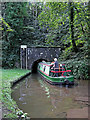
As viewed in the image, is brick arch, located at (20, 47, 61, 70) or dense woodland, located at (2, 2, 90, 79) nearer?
dense woodland, located at (2, 2, 90, 79)

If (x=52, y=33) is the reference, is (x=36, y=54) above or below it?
below

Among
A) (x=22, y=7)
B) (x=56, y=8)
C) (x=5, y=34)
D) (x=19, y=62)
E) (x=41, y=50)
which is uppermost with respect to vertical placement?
(x=22, y=7)

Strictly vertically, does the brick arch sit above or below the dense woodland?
below

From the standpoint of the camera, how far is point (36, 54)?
742 inches

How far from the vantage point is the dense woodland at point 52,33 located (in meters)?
11.4

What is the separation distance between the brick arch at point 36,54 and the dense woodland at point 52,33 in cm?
91

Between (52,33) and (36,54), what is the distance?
339 centimetres

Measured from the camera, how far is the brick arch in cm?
1875

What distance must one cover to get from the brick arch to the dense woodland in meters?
0.91

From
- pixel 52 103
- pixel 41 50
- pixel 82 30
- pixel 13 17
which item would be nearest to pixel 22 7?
pixel 13 17

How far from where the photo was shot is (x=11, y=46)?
20125 mm

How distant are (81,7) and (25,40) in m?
11.7

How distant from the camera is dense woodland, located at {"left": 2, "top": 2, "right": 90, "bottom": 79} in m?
11.4

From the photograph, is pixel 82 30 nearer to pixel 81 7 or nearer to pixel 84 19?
pixel 84 19
